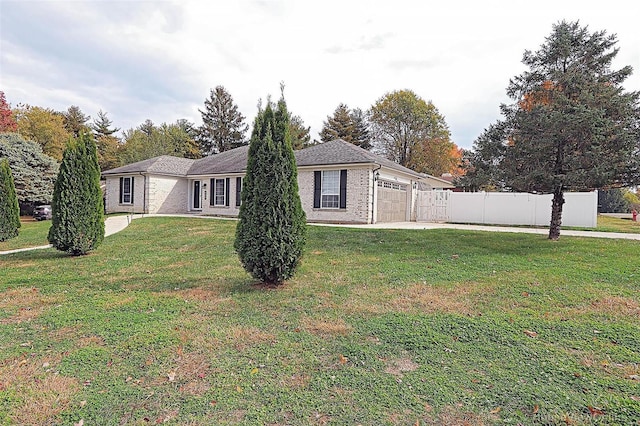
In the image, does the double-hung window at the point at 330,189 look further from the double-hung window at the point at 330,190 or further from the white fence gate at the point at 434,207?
the white fence gate at the point at 434,207

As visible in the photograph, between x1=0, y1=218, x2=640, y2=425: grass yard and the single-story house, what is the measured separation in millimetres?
9176

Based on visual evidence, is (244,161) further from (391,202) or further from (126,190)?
(391,202)

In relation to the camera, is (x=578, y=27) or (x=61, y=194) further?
(x=578, y=27)

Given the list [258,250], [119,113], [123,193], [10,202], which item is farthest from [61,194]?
[119,113]

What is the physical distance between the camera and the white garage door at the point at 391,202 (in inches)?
667

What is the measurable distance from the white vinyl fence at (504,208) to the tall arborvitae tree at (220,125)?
2865cm

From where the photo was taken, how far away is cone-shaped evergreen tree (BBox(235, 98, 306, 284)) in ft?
17.3

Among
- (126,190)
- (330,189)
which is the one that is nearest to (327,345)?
(330,189)

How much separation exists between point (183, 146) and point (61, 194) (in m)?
32.3

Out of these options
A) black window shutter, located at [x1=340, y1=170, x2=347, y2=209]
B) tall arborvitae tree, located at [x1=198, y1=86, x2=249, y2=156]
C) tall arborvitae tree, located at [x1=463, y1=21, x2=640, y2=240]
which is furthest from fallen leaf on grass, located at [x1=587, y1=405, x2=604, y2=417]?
tall arborvitae tree, located at [x1=198, y1=86, x2=249, y2=156]

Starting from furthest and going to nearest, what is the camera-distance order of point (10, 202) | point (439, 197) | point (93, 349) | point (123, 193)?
1. point (123, 193)
2. point (439, 197)
3. point (10, 202)
4. point (93, 349)

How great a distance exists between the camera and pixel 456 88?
15.2m

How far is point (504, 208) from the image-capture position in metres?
18.6

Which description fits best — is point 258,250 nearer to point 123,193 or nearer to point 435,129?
point 123,193
